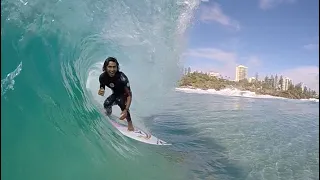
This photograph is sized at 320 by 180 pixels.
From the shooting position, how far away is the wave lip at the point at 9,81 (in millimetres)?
4391

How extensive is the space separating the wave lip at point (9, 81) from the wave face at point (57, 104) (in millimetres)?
14

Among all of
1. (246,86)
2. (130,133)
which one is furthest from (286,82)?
(130,133)

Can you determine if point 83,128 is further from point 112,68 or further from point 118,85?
point 112,68

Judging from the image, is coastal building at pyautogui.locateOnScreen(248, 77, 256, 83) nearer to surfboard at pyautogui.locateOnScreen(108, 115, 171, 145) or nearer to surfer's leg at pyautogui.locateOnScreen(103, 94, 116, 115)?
surfboard at pyautogui.locateOnScreen(108, 115, 171, 145)

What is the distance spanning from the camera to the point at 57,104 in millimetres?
5668

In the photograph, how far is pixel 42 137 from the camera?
474 centimetres

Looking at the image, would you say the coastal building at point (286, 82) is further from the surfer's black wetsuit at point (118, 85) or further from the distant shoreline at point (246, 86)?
the surfer's black wetsuit at point (118, 85)

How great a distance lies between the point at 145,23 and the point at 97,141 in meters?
7.82

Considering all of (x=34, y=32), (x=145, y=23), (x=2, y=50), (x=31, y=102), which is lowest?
(x=31, y=102)

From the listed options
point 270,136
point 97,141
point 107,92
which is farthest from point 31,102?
point 270,136

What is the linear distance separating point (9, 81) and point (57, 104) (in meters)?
1.16

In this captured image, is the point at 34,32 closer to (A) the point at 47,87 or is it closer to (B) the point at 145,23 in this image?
(A) the point at 47,87

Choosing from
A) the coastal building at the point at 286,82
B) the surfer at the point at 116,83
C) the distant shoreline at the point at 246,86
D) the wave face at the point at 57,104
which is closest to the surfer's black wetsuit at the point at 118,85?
the surfer at the point at 116,83

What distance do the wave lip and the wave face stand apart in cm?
1
